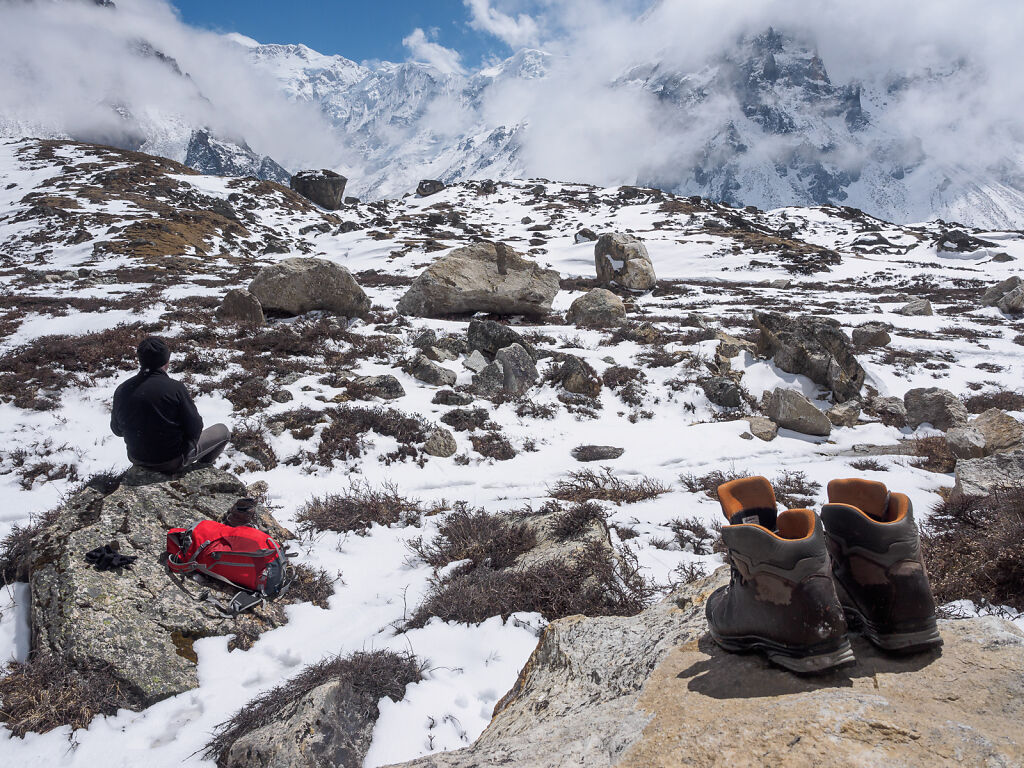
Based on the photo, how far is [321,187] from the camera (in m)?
70.3

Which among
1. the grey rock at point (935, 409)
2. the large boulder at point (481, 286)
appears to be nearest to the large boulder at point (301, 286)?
the large boulder at point (481, 286)

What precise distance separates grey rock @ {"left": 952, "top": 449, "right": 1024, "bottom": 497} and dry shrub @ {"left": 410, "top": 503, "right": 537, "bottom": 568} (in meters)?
5.57

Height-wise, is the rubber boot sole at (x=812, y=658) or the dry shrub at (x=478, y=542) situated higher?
the rubber boot sole at (x=812, y=658)

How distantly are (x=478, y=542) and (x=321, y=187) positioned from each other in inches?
3061

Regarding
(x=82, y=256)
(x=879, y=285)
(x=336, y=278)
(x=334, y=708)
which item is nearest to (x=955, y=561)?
(x=334, y=708)

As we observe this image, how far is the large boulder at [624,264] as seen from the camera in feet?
93.0

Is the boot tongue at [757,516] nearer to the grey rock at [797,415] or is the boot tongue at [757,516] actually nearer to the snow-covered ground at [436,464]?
the snow-covered ground at [436,464]

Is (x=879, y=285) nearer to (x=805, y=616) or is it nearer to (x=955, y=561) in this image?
(x=955, y=561)

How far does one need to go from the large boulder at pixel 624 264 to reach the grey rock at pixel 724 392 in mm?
17519

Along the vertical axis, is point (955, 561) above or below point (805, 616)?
below

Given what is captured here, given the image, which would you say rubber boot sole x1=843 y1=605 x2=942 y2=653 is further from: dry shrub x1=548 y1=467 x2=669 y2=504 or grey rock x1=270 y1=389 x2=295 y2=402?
grey rock x1=270 y1=389 x2=295 y2=402

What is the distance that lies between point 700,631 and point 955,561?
9.79ft

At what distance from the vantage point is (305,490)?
7281 millimetres

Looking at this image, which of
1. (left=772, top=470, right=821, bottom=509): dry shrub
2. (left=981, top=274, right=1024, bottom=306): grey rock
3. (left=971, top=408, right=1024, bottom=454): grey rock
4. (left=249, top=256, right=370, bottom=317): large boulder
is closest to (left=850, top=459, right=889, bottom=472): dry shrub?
(left=772, top=470, right=821, bottom=509): dry shrub
